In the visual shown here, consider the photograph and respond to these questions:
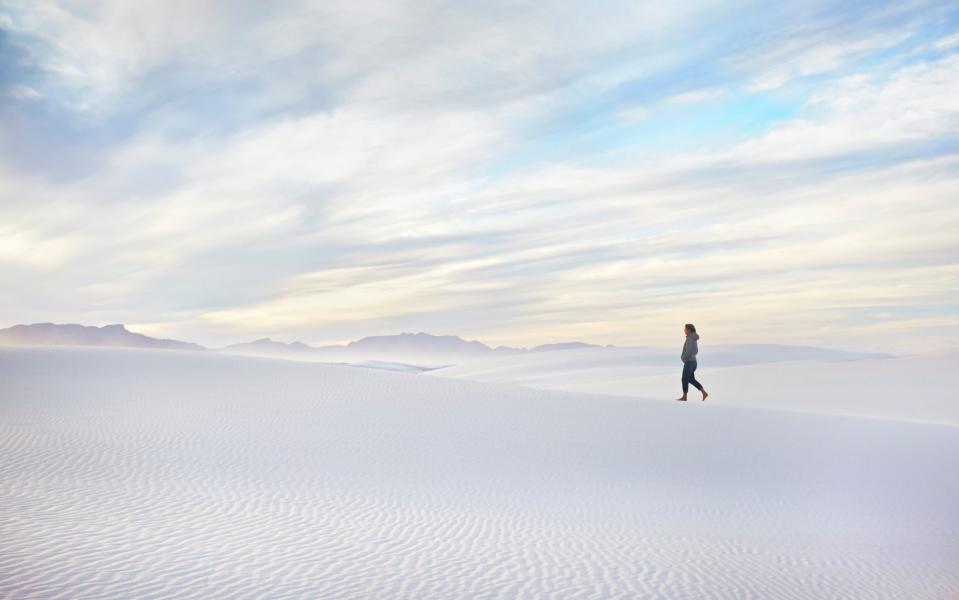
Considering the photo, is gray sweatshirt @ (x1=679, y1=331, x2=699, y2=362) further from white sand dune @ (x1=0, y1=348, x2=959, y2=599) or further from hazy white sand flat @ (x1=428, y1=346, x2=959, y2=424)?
hazy white sand flat @ (x1=428, y1=346, x2=959, y2=424)

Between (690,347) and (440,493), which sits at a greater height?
(690,347)

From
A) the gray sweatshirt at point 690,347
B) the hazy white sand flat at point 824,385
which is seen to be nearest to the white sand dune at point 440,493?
the gray sweatshirt at point 690,347

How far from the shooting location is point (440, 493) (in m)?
8.29

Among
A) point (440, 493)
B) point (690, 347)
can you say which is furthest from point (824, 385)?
point (440, 493)

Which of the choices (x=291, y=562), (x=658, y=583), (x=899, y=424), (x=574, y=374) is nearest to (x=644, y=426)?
(x=899, y=424)

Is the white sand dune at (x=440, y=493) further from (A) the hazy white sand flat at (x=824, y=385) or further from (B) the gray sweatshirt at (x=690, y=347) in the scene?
(A) the hazy white sand flat at (x=824, y=385)

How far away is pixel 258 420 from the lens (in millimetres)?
11727

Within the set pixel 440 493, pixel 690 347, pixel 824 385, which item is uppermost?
pixel 690 347

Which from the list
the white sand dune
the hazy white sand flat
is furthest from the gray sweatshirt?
the hazy white sand flat

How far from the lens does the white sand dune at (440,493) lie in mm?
5285

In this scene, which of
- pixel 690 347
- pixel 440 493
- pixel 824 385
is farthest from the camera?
pixel 824 385

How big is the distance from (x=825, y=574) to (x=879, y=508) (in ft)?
10.9

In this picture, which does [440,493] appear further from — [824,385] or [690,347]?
[824,385]

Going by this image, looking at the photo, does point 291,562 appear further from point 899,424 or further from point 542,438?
point 899,424
